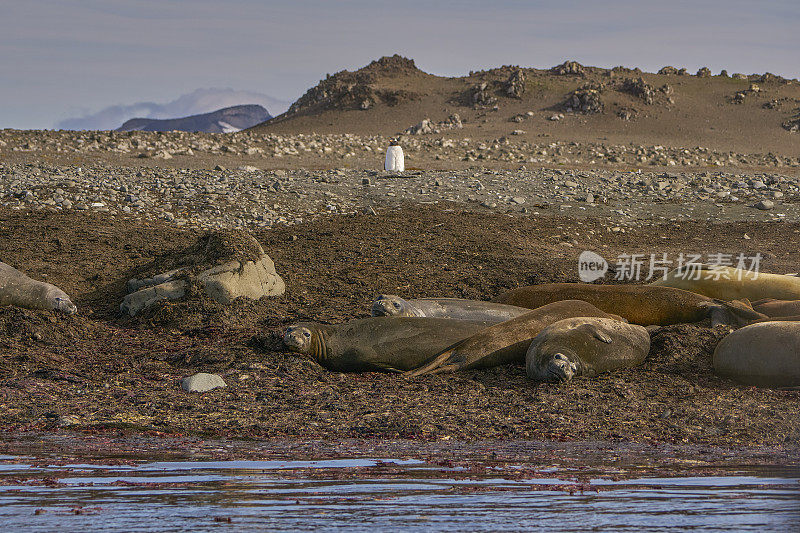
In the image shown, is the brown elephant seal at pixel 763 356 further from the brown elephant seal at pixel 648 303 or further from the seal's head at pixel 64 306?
the seal's head at pixel 64 306

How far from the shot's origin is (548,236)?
15391 mm

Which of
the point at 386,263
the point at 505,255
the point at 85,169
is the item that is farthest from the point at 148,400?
the point at 85,169

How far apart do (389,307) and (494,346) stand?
1.40 metres

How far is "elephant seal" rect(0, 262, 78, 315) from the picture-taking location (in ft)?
34.4

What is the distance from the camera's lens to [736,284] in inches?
449

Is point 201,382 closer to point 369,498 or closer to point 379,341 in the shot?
point 379,341

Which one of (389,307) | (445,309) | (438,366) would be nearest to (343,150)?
(445,309)

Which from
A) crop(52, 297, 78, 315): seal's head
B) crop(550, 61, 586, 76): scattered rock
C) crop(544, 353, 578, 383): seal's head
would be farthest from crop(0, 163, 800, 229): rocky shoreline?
crop(550, 61, 586, 76): scattered rock

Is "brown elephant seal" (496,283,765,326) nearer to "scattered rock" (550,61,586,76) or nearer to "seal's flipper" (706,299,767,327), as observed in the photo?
"seal's flipper" (706,299,767,327)

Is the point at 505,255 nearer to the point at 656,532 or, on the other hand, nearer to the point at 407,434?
the point at 407,434

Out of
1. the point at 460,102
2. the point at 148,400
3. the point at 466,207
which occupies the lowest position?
the point at 148,400

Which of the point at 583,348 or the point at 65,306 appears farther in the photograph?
the point at 65,306

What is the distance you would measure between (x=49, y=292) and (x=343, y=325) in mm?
3543

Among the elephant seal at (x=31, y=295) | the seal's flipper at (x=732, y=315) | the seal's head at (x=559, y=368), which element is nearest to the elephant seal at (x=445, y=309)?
the seal's head at (x=559, y=368)
